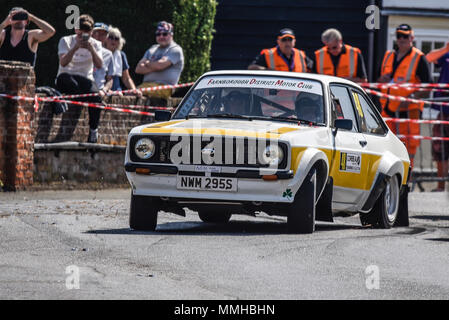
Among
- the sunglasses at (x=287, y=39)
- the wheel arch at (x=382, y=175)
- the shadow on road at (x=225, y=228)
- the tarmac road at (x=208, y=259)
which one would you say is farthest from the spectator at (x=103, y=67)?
the wheel arch at (x=382, y=175)

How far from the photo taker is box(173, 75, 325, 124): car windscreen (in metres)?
11.0

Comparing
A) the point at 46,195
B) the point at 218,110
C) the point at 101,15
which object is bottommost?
the point at 46,195

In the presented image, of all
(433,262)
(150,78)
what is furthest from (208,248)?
(150,78)

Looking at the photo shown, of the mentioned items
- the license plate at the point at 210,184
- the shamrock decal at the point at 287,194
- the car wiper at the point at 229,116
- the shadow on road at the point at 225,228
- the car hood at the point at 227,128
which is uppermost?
the car wiper at the point at 229,116

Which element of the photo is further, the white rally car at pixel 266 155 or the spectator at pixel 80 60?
the spectator at pixel 80 60

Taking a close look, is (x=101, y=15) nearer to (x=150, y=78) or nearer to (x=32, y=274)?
(x=150, y=78)

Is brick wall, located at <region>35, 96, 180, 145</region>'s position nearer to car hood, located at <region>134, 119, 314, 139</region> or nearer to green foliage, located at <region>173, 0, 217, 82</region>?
green foliage, located at <region>173, 0, 217, 82</region>

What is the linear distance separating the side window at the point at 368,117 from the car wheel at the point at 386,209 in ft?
1.81

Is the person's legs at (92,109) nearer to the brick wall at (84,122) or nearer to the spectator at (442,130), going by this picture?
the brick wall at (84,122)

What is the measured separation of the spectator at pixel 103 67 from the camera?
54.6 ft

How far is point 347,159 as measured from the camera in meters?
11.1

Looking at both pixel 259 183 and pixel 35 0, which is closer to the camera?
pixel 259 183

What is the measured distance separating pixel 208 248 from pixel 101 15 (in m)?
11.8
